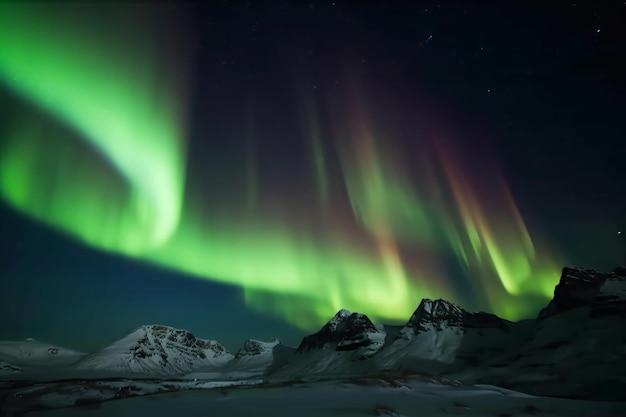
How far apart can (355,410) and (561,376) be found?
20144cm

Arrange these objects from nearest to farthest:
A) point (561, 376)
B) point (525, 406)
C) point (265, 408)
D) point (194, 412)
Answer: point (194, 412), point (265, 408), point (525, 406), point (561, 376)

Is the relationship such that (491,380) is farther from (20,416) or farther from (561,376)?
(20,416)

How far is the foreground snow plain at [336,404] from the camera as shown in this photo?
16797 millimetres

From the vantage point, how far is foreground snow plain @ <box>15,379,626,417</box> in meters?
16.8

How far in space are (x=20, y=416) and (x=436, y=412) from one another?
61.7 feet

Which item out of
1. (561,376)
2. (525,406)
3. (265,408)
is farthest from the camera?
(561,376)

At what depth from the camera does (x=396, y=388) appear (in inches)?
957

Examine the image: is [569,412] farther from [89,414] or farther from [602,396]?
[602,396]

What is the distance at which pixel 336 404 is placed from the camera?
Answer: 1856cm

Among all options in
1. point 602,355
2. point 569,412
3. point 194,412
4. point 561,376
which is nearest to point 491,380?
point 561,376

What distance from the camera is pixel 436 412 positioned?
1791 cm

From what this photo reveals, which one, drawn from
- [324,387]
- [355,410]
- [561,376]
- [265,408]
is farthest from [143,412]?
[561,376]

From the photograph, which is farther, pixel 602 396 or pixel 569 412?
pixel 602 396

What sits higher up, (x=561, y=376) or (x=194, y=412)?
(x=194, y=412)
